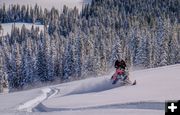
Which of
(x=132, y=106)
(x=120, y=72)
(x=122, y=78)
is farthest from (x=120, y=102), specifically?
(x=120, y=72)

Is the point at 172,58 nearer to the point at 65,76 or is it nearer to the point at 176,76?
the point at 65,76

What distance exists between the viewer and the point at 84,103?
20.8 metres

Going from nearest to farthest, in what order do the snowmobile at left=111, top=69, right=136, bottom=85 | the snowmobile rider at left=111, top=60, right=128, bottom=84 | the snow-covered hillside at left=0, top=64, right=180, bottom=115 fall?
the snow-covered hillside at left=0, top=64, right=180, bottom=115, the snowmobile at left=111, top=69, right=136, bottom=85, the snowmobile rider at left=111, top=60, right=128, bottom=84

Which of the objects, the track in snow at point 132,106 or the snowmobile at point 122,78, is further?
the snowmobile at point 122,78

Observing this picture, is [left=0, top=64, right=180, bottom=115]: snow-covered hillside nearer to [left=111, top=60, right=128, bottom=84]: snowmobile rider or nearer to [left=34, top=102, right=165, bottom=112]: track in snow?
[left=34, top=102, right=165, bottom=112]: track in snow

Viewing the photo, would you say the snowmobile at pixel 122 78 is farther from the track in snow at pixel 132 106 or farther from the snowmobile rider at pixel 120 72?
the track in snow at pixel 132 106

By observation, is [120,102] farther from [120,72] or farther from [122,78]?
[120,72]

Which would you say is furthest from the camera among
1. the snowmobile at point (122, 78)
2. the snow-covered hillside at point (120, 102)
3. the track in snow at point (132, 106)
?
the snowmobile at point (122, 78)

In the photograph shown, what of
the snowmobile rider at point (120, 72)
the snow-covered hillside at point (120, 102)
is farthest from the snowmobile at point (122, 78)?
the snow-covered hillside at point (120, 102)

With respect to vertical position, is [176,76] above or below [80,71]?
above

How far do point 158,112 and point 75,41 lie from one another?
9131 cm

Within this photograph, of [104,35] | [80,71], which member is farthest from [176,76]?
[104,35]

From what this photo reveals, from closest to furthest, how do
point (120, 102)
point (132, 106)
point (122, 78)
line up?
point (132, 106)
point (120, 102)
point (122, 78)

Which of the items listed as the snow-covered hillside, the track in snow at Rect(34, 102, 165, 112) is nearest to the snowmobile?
the snow-covered hillside
